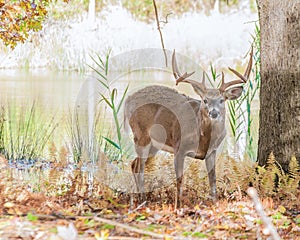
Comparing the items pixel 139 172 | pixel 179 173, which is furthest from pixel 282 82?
pixel 139 172

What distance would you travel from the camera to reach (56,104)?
8.59 meters

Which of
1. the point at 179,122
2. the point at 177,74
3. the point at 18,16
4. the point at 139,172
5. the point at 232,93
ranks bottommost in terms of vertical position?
the point at 139,172

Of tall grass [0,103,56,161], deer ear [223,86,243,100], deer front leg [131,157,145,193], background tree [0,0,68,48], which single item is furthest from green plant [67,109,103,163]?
deer ear [223,86,243,100]

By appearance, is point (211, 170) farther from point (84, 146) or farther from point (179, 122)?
point (84, 146)

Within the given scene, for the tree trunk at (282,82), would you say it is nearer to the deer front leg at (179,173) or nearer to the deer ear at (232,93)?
the deer ear at (232,93)

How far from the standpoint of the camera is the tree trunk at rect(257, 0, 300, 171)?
3.97m

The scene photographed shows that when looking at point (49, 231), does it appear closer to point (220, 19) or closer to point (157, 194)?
point (157, 194)

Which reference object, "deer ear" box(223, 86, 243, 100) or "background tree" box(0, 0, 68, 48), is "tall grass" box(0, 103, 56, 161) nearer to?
"background tree" box(0, 0, 68, 48)

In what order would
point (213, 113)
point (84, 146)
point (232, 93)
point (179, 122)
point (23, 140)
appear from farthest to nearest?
point (23, 140) < point (84, 146) < point (179, 122) < point (232, 93) < point (213, 113)

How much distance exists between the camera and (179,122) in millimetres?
3789

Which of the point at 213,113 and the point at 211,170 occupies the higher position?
the point at 213,113

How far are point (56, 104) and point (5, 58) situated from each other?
372cm

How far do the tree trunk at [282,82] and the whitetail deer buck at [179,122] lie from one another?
315 mm

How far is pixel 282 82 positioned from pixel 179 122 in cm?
69
